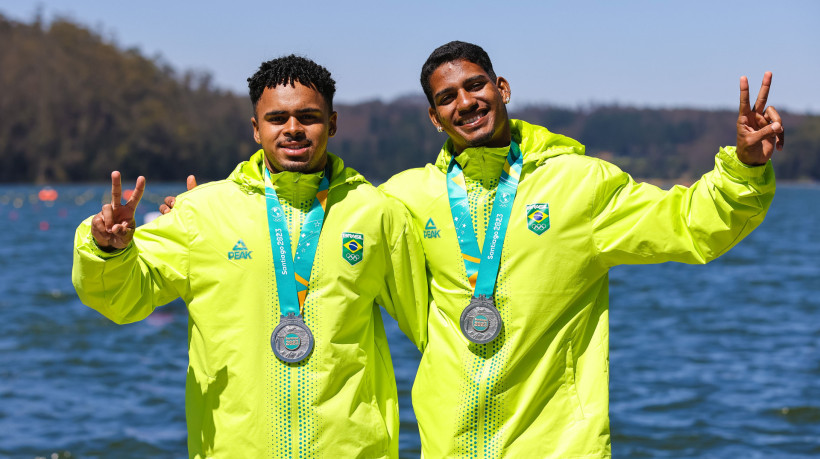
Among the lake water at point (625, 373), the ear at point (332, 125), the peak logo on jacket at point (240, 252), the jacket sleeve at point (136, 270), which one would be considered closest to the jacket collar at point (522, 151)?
the ear at point (332, 125)

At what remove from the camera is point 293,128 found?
4.12 meters

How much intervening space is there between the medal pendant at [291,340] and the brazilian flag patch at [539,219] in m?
1.11

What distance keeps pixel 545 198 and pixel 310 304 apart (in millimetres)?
1159

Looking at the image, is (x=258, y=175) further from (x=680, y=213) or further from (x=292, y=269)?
(x=680, y=213)

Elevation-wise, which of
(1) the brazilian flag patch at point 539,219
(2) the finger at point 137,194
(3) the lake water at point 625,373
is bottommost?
(3) the lake water at point 625,373

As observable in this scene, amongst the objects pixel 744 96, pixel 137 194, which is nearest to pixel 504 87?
pixel 744 96

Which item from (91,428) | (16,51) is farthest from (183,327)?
(16,51)

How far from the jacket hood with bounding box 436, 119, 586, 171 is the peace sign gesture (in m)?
1.43

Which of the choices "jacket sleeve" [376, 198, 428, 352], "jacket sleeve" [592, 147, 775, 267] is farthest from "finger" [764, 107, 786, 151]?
"jacket sleeve" [376, 198, 428, 352]

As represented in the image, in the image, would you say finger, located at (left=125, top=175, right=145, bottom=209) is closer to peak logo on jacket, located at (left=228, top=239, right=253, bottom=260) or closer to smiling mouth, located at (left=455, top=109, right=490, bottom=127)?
peak logo on jacket, located at (left=228, top=239, right=253, bottom=260)

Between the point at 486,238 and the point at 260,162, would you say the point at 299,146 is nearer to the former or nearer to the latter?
the point at 260,162

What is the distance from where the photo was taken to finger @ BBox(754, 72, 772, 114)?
3.88m

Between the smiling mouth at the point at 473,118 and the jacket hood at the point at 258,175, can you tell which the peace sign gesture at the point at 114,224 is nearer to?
the jacket hood at the point at 258,175

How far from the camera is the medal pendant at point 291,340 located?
4.05 m
